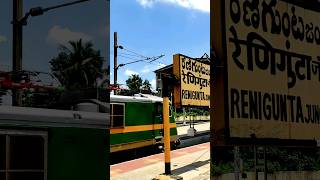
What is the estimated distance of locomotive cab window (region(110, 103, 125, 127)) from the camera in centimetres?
1683

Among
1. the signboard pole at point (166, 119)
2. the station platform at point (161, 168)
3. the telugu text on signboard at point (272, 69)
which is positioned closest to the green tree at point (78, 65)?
the telugu text on signboard at point (272, 69)

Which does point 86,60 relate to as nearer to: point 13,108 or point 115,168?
point 13,108

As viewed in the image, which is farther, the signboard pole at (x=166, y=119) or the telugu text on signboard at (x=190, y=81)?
the telugu text on signboard at (x=190, y=81)

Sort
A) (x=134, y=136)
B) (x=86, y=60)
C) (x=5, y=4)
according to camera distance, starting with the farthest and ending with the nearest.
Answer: (x=134, y=136), (x=86, y=60), (x=5, y=4)

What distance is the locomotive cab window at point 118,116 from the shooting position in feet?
55.2

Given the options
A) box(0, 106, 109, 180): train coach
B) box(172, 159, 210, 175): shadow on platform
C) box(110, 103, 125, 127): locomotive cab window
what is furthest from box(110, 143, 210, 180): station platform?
box(0, 106, 109, 180): train coach

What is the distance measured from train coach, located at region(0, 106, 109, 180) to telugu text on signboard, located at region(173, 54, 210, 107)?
1000 cm

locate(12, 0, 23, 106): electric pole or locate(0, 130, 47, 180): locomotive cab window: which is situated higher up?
locate(12, 0, 23, 106): electric pole

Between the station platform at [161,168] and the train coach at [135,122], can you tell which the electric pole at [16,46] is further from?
the train coach at [135,122]

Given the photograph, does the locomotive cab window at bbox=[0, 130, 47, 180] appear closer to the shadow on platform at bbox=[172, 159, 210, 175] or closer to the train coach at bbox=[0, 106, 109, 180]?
the train coach at bbox=[0, 106, 109, 180]

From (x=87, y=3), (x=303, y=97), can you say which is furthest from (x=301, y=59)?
(x=87, y=3)

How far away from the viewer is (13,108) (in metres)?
2.73

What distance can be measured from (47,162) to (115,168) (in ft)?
37.9

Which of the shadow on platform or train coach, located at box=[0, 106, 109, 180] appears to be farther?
the shadow on platform
